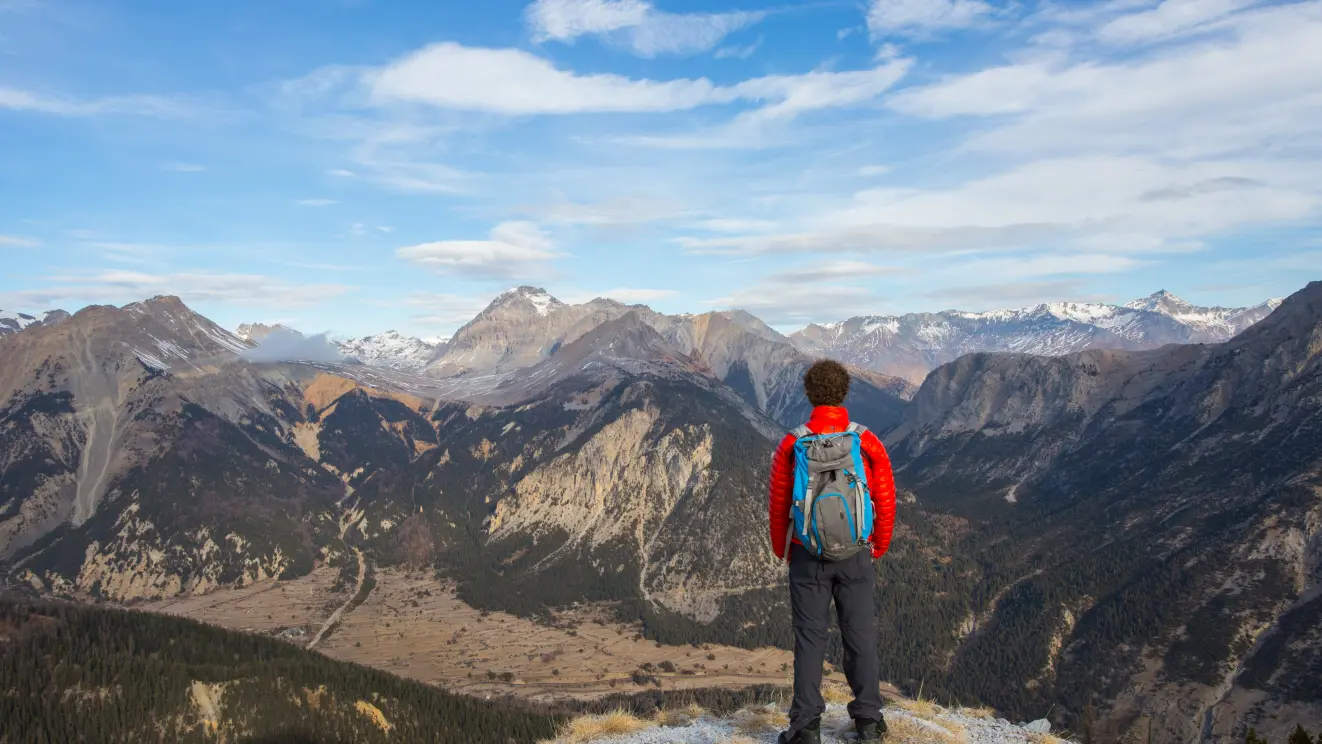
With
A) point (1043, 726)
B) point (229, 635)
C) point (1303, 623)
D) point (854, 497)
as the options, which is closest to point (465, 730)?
point (229, 635)

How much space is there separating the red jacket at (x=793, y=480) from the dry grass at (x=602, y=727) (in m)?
10.7

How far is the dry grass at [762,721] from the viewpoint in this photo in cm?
2161

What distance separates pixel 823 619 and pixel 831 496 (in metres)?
3.10

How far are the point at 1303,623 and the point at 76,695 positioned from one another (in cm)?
22789

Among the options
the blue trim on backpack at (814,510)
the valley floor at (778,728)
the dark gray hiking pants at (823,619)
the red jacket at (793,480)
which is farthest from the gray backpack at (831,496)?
the valley floor at (778,728)

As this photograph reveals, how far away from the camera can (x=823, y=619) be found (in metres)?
17.5

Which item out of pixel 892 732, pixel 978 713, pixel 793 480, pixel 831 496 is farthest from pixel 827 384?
pixel 978 713

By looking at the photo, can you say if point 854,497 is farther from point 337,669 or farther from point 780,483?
point 337,669

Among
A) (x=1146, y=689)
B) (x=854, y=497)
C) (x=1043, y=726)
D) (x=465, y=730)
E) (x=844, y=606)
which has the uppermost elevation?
(x=854, y=497)

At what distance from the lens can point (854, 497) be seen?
16578 millimetres

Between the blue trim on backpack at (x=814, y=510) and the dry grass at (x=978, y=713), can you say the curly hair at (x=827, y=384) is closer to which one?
the blue trim on backpack at (x=814, y=510)

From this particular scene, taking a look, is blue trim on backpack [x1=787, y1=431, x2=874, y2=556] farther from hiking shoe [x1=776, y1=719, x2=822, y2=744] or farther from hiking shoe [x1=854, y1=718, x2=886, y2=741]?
hiking shoe [x1=854, y1=718, x2=886, y2=741]

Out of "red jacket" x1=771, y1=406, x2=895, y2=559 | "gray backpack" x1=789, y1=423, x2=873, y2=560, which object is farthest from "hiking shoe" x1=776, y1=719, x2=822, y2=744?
"gray backpack" x1=789, y1=423, x2=873, y2=560

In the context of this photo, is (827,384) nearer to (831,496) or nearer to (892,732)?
(831,496)
